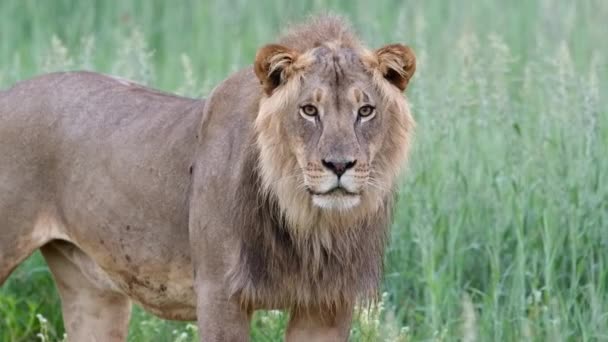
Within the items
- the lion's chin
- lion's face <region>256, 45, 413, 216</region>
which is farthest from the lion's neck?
the lion's chin

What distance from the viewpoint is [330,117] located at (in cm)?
441

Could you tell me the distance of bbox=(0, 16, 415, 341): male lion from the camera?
14.8 ft

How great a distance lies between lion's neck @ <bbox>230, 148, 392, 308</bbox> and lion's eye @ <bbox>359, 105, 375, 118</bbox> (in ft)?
1.31

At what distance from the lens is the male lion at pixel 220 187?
4512 mm

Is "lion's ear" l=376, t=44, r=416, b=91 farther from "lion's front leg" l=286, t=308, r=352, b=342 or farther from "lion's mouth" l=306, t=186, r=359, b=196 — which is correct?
"lion's front leg" l=286, t=308, r=352, b=342

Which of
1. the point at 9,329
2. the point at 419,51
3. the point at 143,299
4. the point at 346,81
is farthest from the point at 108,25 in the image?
the point at 346,81

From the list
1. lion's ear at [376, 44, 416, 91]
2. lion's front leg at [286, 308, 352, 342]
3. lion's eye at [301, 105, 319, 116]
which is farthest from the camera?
lion's front leg at [286, 308, 352, 342]

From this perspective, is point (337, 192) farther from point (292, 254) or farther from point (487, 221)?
point (487, 221)

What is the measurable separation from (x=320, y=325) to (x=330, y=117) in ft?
2.90

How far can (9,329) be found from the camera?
6.15 m

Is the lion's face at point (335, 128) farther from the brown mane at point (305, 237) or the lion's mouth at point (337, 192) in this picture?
the brown mane at point (305, 237)

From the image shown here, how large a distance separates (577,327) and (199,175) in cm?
177

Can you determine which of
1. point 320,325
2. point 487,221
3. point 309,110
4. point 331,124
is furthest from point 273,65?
point 487,221

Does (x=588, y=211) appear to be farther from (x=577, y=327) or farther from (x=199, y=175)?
(x=199, y=175)
